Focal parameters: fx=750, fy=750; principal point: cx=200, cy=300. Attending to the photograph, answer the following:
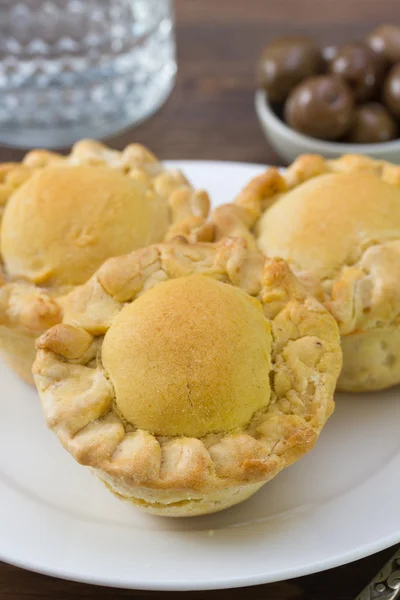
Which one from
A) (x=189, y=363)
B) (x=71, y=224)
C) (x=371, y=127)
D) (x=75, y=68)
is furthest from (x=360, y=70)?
(x=189, y=363)

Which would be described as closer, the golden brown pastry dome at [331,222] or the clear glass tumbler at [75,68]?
the golden brown pastry dome at [331,222]

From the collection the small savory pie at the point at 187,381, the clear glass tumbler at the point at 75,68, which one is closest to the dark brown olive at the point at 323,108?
the clear glass tumbler at the point at 75,68

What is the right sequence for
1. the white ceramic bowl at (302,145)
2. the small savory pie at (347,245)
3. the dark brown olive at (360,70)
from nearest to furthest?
the small savory pie at (347,245) < the white ceramic bowl at (302,145) < the dark brown olive at (360,70)

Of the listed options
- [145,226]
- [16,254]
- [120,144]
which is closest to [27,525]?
[16,254]

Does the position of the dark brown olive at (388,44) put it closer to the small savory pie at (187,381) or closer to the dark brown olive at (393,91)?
the dark brown olive at (393,91)

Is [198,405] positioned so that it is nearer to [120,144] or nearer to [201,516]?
[201,516]

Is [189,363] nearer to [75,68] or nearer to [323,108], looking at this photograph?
[323,108]
